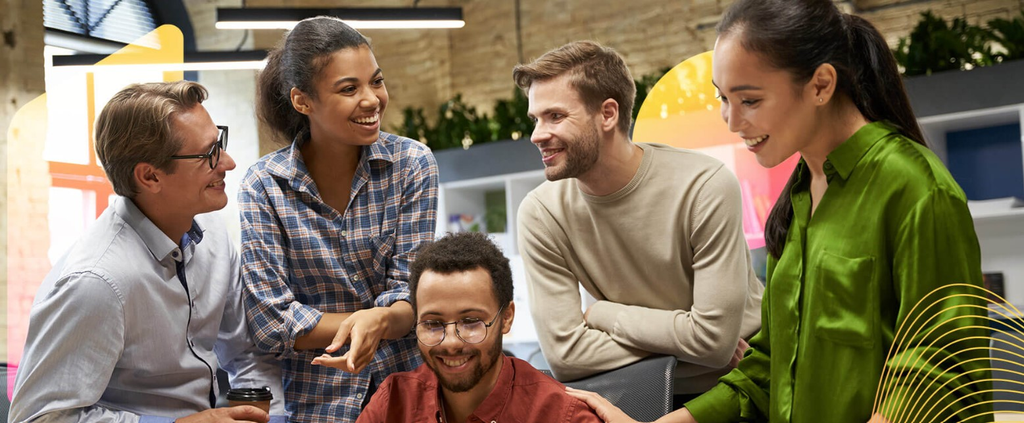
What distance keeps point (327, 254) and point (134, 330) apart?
496 mm

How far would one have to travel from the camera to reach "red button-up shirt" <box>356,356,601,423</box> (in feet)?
6.70

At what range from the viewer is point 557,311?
243 cm

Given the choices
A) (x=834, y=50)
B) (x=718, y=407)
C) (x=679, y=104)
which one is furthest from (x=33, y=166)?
(x=834, y=50)

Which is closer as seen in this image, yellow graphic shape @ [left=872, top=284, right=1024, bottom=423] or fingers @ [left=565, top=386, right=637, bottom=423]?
yellow graphic shape @ [left=872, top=284, right=1024, bottom=423]

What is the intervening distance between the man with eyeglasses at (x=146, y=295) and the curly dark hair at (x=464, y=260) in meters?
0.50

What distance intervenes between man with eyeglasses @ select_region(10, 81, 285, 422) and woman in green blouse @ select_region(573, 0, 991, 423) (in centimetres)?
120

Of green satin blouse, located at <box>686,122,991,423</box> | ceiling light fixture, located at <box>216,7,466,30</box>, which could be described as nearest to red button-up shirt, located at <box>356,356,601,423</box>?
green satin blouse, located at <box>686,122,991,423</box>

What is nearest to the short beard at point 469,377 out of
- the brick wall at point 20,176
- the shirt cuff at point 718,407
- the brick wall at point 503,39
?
the shirt cuff at point 718,407

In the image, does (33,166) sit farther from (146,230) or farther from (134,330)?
(134,330)

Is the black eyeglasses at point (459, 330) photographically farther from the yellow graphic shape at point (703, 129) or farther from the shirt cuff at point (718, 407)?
the yellow graphic shape at point (703, 129)

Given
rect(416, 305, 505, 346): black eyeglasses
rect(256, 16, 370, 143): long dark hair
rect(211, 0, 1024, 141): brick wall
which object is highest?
rect(211, 0, 1024, 141): brick wall

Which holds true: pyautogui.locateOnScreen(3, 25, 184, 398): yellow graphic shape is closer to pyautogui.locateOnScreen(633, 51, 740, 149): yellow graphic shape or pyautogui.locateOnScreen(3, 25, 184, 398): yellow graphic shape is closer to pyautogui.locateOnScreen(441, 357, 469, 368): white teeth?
pyautogui.locateOnScreen(633, 51, 740, 149): yellow graphic shape

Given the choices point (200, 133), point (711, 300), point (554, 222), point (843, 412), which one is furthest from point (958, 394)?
point (200, 133)

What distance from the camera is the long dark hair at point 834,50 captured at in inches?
62.4
